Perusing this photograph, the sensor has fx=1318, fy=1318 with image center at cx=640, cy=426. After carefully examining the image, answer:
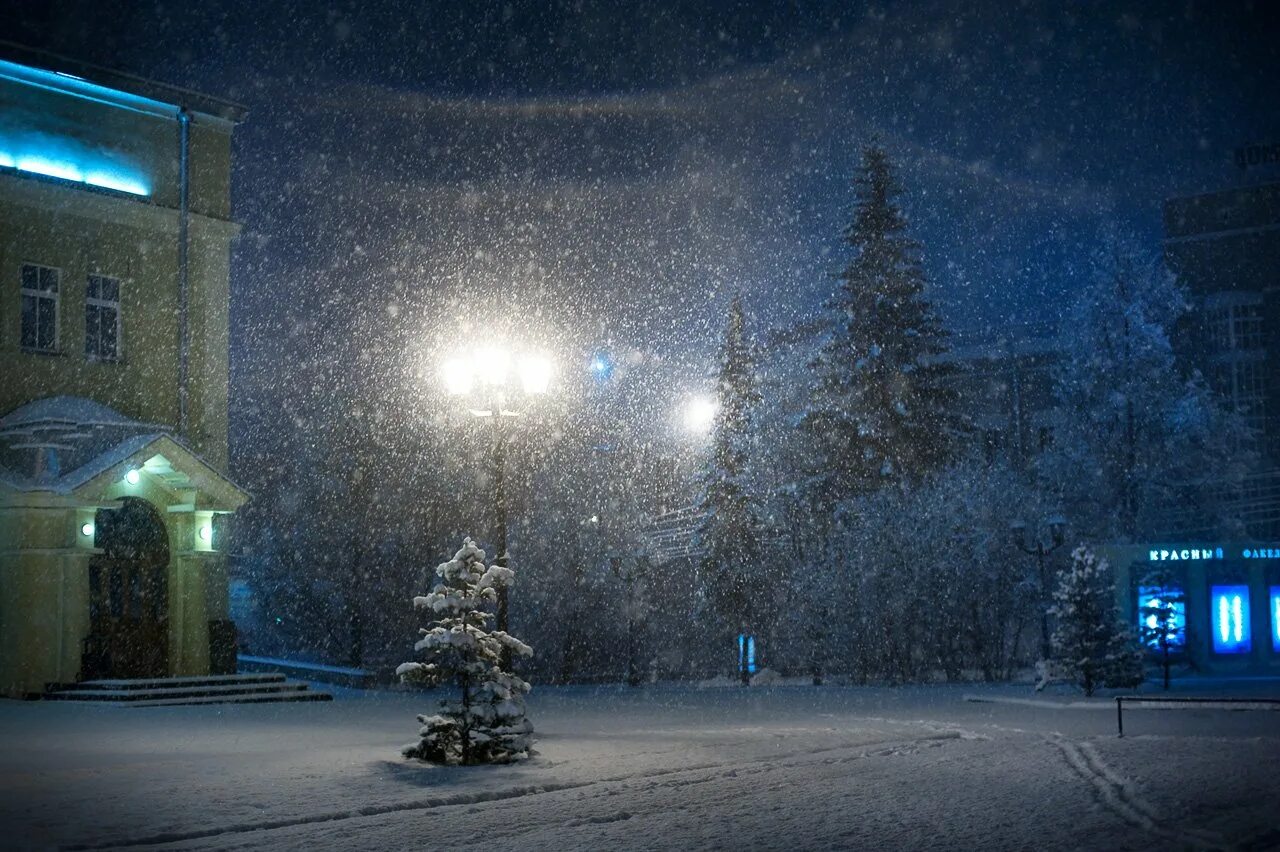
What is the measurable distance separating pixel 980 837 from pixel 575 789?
424cm

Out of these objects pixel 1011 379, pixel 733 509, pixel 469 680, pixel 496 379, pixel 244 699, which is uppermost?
pixel 1011 379

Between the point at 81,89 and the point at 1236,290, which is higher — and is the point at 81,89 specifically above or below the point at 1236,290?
below

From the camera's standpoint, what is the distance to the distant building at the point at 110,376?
24.8m

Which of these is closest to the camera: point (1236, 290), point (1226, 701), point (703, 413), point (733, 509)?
point (1226, 701)

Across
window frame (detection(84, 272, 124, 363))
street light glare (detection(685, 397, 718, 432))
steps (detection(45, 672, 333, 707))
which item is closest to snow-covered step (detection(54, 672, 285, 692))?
steps (detection(45, 672, 333, 707))

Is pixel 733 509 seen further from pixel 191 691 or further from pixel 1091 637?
pixel 191 691

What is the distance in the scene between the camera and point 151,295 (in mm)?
28250

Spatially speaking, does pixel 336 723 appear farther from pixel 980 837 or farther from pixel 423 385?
pixel 423 385

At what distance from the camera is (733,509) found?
41938 mm

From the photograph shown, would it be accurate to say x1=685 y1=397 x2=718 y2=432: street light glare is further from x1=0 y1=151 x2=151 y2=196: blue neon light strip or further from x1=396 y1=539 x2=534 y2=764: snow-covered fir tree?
x1=396 y1=539 x2=534 y2=764: snow-covered fir tree

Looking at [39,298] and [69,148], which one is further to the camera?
[69,148]

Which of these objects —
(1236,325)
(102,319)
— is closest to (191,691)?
(102,319)

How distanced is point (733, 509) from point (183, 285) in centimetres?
1936

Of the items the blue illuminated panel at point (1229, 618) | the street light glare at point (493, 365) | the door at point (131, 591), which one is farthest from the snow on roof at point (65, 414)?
the blue illuminated panel at point (1229, 618)
